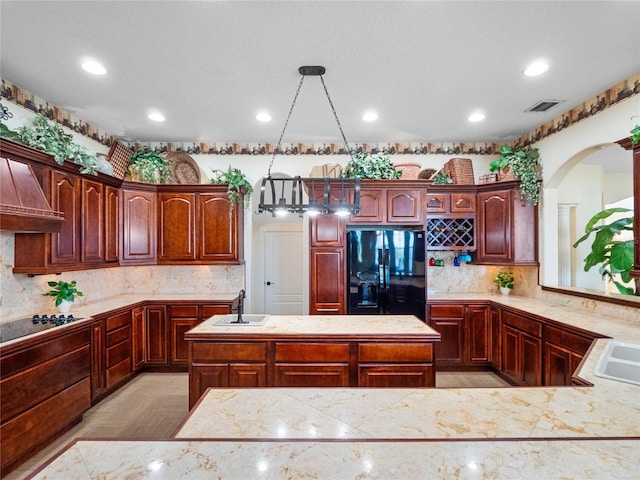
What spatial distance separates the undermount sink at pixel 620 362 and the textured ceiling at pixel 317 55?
2.11 meters

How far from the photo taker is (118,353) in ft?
11.8

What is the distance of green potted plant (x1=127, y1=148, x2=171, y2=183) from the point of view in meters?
4.30

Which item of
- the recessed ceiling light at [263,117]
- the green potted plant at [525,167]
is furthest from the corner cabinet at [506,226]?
the recessed ceiling light at [263,117]

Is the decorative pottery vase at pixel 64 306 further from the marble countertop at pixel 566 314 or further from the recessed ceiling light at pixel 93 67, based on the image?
the marble countertop at pixel 566 314

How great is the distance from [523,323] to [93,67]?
15.0 ft

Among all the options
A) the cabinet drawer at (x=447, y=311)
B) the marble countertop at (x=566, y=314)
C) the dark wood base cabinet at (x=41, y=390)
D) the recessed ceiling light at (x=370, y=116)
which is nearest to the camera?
the dark wood base cabinet at (x=41, y=390)

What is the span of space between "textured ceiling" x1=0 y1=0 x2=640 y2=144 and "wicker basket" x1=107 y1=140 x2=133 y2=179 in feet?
1.65

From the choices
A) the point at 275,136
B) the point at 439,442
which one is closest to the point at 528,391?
the point at 439,442

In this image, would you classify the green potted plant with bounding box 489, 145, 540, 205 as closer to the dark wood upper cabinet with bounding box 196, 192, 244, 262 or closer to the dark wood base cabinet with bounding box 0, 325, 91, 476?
the dark wood upper cabinet with bounding box 196, 192, 244, 262

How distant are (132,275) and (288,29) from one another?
3857 millimetres

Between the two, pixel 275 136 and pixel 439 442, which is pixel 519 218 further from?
pixel 439 442

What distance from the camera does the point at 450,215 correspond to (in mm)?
4395

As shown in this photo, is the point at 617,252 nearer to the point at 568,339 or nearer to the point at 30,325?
the point at 568,339

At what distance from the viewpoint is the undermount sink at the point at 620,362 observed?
5.98 feet
